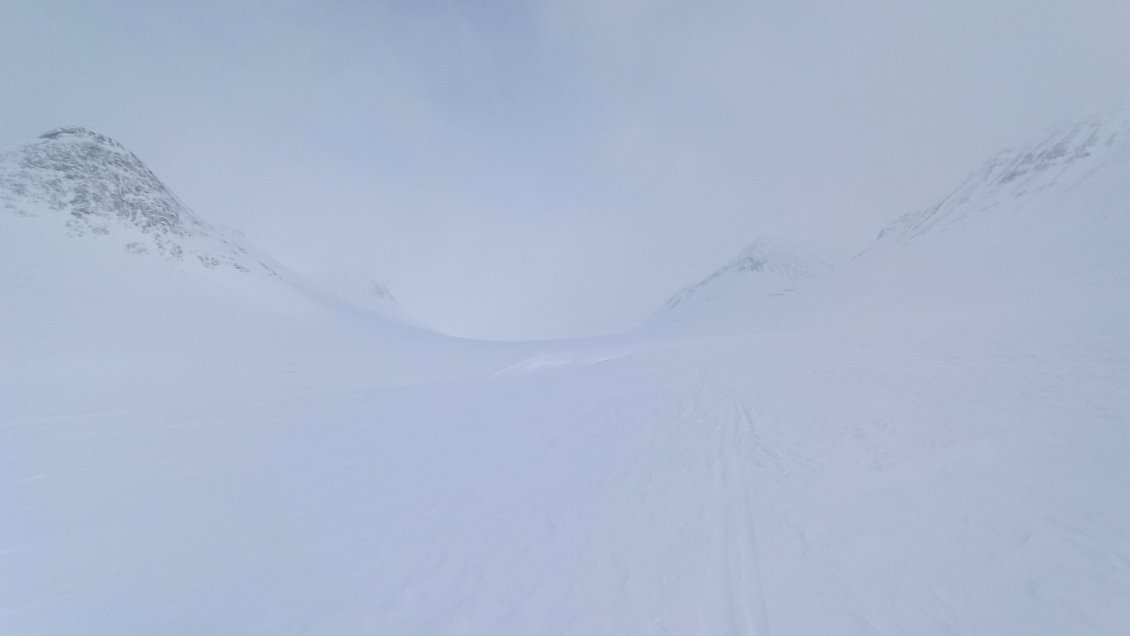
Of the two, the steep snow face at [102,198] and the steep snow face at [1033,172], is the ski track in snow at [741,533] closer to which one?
the steep snow face at [102,198]

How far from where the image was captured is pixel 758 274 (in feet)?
439

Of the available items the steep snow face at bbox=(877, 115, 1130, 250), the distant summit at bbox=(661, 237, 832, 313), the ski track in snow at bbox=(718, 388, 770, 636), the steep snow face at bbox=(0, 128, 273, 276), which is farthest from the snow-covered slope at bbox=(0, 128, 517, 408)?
the distant summit at bbox=(661, 237, 832, 313)

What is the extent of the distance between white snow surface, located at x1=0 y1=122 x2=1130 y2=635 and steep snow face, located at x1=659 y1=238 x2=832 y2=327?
4080 inches

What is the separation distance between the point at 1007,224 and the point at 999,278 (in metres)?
20.0

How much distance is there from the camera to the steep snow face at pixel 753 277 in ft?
394

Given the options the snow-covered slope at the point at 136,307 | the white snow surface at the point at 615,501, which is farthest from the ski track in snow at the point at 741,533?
the snow-covered slope at the point at 136,307

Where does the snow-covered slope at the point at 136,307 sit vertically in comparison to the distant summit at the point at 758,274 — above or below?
below

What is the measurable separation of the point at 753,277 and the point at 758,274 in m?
2.71

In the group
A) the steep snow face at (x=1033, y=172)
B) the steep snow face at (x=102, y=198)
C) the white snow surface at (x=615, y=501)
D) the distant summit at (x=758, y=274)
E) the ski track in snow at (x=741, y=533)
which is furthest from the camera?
the distant summit at (x=758, y=274)

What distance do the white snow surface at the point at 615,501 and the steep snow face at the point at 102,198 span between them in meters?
19.6

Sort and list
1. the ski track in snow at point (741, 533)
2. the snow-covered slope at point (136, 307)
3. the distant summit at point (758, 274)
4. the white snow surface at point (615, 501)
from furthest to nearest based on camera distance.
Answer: the distant summit at point (758, 274)
the snow-covered slope at point (136, 307)
the white snow surface at point (615, 501)
the ski track in snow at point (741, 533)

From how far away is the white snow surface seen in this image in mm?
3480

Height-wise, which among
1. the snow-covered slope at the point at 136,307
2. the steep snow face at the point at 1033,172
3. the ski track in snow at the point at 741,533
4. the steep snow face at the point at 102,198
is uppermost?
the steep snow face at the point at 1033,172

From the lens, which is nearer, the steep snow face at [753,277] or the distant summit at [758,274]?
the steep snow face at [753,277]
